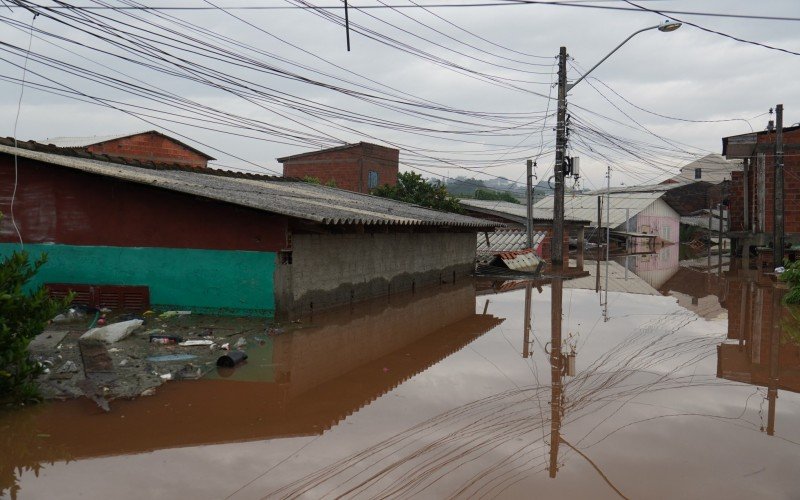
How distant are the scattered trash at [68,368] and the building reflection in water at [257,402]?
47.7 inches

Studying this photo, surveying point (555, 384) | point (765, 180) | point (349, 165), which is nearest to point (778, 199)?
point (765, 180)

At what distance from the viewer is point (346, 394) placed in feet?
25.1

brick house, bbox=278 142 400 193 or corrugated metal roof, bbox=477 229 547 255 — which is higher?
brick house, bbox=278 142 400 193

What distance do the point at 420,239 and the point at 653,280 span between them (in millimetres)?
10684

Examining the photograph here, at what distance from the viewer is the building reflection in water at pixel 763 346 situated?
8.27 m

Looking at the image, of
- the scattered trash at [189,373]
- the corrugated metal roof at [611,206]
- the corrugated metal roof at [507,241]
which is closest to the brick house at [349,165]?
the corrugated metal roof at [611,206]

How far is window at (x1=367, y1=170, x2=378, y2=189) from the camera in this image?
4441 centimetres

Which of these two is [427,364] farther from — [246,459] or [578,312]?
[578,312]

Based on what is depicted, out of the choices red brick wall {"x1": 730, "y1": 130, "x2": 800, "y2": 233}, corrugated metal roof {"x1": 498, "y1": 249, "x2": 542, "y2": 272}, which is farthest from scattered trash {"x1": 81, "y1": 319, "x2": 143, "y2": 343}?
red brick wall {"x1": 730, "y1": 130, "x2": 800, "y2": 233}

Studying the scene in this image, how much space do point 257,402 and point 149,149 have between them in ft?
108

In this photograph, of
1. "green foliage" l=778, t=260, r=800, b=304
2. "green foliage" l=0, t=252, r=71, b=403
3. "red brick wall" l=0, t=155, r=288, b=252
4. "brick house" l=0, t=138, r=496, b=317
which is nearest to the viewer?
"green foliage" l=0, t=252, r=71, b=403

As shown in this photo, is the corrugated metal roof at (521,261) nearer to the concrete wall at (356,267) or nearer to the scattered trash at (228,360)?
the concrete wall at (356,267)

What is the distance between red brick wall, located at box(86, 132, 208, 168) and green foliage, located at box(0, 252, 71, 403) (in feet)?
89.9

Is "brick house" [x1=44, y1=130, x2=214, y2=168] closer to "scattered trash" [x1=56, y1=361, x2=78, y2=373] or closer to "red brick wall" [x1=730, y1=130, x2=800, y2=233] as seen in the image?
"scattered trash" [x1=56, y1=361, x2=78, y2=373]
